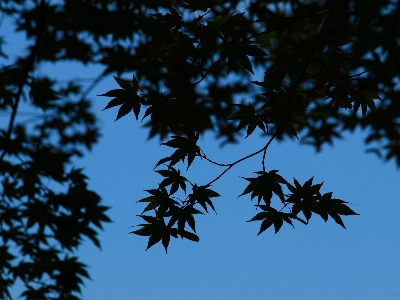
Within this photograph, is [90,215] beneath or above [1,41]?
beneath

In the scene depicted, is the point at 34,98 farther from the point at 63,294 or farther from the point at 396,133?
the point at 396,133

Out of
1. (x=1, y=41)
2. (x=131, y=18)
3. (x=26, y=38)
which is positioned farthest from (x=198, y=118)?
(x=1, y=41)

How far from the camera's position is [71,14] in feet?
14.1

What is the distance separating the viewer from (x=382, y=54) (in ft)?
12.9

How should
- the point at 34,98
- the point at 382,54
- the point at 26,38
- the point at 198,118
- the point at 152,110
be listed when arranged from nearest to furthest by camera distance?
1. the point at 152,110
2. the point at 198,118
3. the point at 382,54
4. the point at 34,98
5. the point at 26,38

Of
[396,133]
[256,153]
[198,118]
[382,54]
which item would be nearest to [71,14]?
[198,118]

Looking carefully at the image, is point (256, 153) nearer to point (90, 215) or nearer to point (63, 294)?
point (90, 215)

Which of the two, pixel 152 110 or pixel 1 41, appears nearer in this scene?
pixel 152 110

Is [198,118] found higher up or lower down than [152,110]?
higher up

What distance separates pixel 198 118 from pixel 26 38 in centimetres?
296

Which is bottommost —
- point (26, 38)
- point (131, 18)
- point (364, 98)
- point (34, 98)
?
point (364, 98)

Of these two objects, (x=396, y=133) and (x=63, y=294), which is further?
(x=396, y=133)

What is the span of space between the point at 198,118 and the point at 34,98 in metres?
2.19

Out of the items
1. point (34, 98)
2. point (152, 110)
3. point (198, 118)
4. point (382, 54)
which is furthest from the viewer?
point (34, 98)
